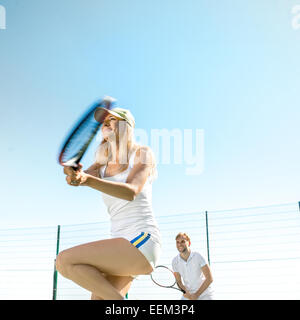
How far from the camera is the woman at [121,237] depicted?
1843 mm

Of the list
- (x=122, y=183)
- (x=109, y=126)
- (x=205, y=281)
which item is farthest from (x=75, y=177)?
(x=205, y=281)

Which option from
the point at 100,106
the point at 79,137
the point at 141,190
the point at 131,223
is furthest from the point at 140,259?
the point at 100,106

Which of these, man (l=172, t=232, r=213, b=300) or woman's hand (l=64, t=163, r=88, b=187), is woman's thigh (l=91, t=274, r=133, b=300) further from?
man (l=172, t=232, r=213, b=300)

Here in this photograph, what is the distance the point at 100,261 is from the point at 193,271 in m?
3.96

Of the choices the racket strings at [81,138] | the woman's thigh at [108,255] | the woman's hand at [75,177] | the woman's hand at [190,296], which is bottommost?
the woman's thigh at [108,255]

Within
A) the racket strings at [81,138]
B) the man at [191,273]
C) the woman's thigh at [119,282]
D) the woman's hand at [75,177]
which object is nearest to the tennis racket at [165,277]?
the man at [191,273]

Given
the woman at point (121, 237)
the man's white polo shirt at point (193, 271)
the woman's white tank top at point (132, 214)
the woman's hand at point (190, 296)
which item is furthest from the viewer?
the man's white polo shirt at point (193, 271)

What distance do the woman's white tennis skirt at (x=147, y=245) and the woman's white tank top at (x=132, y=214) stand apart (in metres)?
0.02

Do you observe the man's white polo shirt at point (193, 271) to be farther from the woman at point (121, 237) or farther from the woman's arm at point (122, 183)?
the woman's arm at point (122, 183)

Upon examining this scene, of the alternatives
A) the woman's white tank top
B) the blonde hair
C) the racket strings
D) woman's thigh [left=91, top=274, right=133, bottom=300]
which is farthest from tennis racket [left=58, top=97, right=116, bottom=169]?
woman's thigh [left=91, top=274, right=133, bottom=300]

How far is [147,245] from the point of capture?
6.18 ft

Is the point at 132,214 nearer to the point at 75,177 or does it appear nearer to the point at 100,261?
the point at 100,261
